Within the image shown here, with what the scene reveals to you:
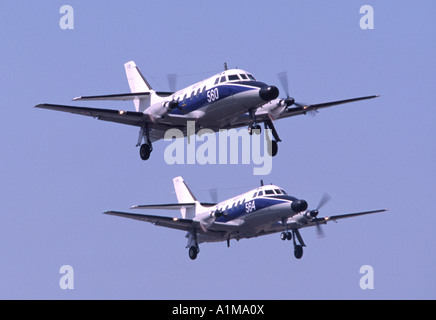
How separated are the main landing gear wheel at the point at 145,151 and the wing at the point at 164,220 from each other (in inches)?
142

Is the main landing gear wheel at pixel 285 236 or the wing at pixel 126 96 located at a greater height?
the wing at pixel 126 96

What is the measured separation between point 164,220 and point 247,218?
5056mm

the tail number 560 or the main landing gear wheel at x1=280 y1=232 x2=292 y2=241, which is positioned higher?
the tail number 560

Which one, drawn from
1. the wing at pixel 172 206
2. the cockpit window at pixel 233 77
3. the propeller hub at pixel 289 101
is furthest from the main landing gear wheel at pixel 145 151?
the propeller hub at pixel 289 101

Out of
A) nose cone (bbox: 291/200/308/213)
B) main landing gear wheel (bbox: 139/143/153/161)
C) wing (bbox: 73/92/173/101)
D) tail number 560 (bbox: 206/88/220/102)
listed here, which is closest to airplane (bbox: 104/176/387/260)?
Result: nose cone (bbox: 291/200/308/213)

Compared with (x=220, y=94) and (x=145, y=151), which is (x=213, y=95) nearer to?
(x=220, y=94)

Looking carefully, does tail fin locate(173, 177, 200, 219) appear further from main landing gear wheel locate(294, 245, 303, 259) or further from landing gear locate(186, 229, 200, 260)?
main landing gear wheel locate(294, 245, 303, 259)

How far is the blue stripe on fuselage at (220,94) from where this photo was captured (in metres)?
50.2

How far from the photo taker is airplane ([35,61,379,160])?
50.1 meters

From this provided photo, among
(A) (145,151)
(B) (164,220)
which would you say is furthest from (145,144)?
(B) (164,220)

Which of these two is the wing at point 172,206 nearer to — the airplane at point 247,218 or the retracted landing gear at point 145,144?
the airplane at point 247,218
